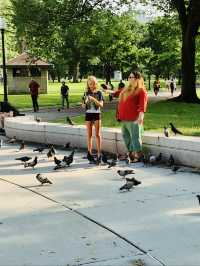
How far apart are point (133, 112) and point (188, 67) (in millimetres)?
23059

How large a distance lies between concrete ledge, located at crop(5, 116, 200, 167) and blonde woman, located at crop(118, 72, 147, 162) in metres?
0.50

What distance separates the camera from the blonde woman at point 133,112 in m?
11.1

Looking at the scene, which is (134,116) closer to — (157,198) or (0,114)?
(157,198)

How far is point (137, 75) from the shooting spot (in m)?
11.1

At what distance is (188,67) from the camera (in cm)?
3366

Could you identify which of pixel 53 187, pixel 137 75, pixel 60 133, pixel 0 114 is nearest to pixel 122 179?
pixel 53 187

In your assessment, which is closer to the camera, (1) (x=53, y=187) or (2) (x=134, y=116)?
(1) (x=53, y=187)

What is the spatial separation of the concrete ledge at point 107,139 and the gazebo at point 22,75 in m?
36.6

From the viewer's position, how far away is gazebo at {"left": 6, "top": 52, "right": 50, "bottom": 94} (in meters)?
54.1

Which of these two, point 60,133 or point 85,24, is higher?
point 85,24

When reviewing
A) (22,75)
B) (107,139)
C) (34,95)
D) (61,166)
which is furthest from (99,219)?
(22,75)

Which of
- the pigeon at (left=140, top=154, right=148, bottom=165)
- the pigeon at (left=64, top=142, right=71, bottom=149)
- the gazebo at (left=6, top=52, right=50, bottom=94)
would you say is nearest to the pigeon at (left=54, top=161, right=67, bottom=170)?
the pigeon at (left=140, top=154, right=148, bottom=165)

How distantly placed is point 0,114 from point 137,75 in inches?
377

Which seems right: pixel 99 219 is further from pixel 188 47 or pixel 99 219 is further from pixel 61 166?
pixel 188 47
